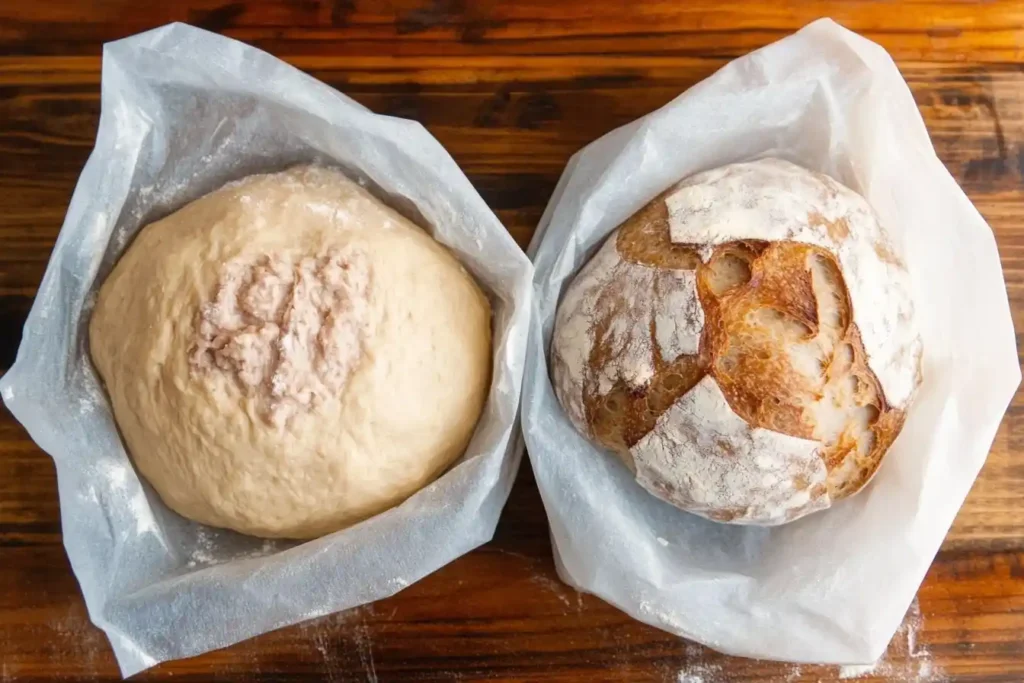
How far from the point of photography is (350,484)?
711 millimetres

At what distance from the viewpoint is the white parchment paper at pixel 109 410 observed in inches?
28.6

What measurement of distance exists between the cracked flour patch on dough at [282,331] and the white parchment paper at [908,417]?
19 centimetres

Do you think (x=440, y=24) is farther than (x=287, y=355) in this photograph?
Yes

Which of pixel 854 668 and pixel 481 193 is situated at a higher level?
pixel 481 193

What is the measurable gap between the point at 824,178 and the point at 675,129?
0.14 meters

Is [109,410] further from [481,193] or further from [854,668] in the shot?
[854,668]

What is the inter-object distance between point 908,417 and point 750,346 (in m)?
0.22

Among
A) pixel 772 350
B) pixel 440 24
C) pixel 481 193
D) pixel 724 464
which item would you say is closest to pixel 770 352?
pixel 772 350

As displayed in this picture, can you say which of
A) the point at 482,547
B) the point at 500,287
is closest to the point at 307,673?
the point at 482,547

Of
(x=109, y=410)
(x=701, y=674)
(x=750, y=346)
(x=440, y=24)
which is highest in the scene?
(x=440, y=24)

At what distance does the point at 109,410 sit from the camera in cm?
77

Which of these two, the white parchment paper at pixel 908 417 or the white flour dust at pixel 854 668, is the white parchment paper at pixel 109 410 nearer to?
the white parchment paper at pixel 908 417

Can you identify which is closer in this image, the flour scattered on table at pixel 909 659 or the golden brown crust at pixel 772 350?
the golden brown crust at pixel 772 350

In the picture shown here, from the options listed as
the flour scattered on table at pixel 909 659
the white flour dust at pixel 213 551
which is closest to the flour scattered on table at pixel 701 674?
the flour scattered on table at pixel 909 659
